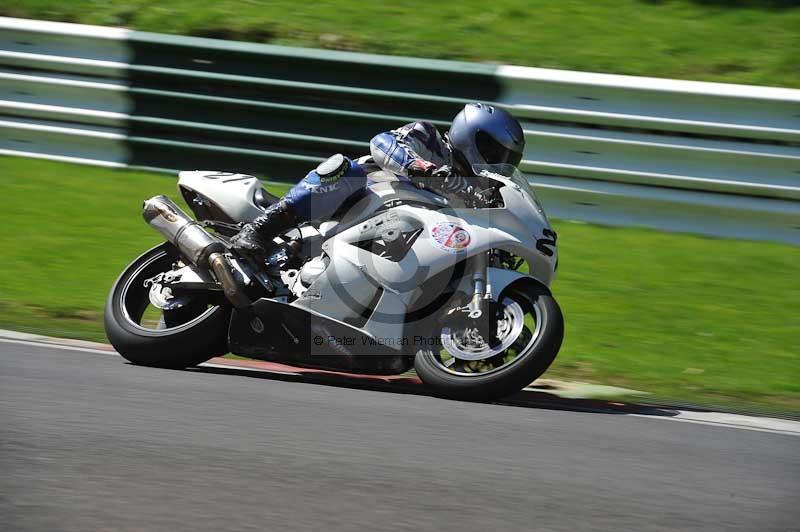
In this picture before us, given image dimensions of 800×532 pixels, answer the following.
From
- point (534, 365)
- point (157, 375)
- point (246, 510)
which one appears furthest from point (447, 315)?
point (246, 510)

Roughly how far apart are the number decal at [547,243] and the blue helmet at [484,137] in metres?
0.40

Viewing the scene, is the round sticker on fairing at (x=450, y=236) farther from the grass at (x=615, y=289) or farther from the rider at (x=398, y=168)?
the grass at (x=615, y=289)

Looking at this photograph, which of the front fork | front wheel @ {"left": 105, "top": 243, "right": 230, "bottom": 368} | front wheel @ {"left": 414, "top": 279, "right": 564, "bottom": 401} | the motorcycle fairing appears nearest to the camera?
front wheel @ {"left": 414, "top": 279, "right": 564, "bottom": 401}

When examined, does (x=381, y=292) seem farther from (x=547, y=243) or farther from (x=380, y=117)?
(x=380, y=117)

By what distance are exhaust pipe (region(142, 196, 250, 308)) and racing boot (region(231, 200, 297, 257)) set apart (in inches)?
4.6

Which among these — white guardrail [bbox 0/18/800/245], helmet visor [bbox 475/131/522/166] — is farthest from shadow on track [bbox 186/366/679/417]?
white guardrail [bbox 0/18/800/245]

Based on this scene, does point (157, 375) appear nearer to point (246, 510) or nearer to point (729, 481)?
point (246, 510)

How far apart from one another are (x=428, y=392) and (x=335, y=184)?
114cm

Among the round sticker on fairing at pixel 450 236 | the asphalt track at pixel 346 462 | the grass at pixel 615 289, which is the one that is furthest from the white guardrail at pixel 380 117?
the asphalt track at pixel 346 462

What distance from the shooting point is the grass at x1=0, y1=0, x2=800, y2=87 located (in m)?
9.74

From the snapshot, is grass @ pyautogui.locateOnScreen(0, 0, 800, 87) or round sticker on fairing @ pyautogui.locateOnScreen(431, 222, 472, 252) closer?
round sticker on fairing @ pyautogui.locateOnScreen(431, 222, 472, 252)

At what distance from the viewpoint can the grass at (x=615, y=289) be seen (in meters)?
6.51

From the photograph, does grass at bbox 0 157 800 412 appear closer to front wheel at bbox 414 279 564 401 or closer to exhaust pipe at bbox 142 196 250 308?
exhaust pipe at bbox 142 196 250 308

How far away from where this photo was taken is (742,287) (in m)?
7.88
